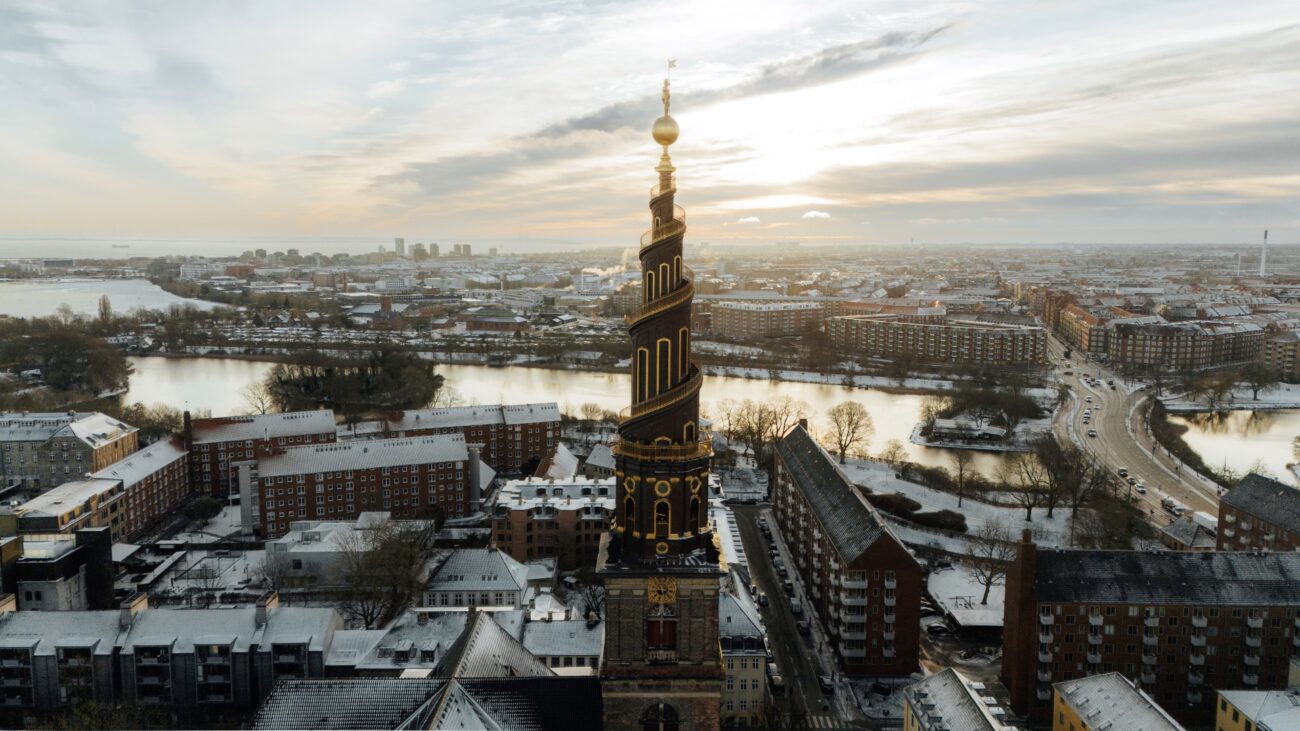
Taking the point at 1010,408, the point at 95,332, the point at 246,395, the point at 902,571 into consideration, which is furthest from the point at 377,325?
the point at 902,571

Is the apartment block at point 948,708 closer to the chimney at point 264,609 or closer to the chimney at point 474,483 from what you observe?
the chimney at point 264,609

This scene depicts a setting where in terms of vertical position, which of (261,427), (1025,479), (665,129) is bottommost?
(1025,479)

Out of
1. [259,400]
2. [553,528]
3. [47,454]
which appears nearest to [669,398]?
[553,528]

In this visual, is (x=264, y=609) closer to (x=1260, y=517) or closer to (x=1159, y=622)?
(x=1159, y=622)

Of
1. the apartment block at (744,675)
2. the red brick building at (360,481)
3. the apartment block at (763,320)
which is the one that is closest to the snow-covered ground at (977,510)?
the apartment block at (744,675)

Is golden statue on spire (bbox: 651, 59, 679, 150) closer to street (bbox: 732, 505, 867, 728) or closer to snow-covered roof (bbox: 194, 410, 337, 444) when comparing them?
street (bbox: 732, 505, 867, 728)

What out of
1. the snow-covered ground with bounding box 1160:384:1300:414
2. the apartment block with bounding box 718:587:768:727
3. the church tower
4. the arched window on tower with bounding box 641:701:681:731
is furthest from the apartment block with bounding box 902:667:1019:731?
the snow-covered ground with bounding box 1160:384:1300:414
